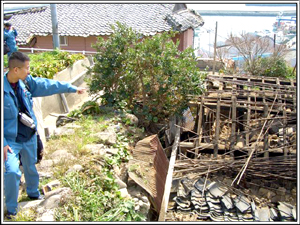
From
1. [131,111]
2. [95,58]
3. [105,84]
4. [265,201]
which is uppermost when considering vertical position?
[95,58]

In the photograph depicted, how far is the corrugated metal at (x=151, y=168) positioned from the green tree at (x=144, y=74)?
1.60 meters

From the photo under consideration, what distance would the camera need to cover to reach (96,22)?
17.4 metres

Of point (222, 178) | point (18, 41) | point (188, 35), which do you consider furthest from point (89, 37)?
point (222, 178)

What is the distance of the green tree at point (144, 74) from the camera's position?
638cm

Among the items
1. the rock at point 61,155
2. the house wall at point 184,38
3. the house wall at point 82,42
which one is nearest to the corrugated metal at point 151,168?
the rock at point 61,155

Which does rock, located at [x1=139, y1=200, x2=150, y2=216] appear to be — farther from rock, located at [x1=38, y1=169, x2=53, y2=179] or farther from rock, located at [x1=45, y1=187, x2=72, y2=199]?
rock, located at [x1=38, y1=169, x2=53, y2=179]

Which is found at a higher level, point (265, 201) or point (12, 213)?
point (12, 213)

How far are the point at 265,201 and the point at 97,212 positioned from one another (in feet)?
11.3

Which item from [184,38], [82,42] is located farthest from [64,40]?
[184,38]

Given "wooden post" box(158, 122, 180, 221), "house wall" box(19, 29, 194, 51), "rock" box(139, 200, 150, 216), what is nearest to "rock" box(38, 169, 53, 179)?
"rock" box(139, 200, 150, 216)

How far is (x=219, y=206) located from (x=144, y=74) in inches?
132

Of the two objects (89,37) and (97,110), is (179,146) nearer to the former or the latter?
(97,110)

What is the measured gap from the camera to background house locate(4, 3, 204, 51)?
650 inches

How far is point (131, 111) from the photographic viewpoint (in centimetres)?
673
